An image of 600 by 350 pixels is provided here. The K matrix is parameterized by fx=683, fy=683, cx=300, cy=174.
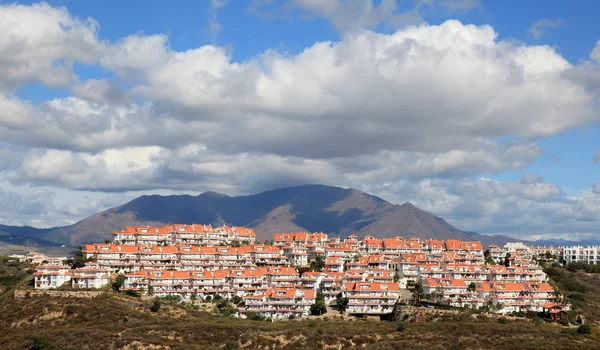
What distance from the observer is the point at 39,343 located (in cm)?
8988

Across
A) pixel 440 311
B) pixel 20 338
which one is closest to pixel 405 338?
pixel 440 311

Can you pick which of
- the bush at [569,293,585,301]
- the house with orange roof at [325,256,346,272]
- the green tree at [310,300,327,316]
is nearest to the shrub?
the green tree at [310,300,327,316]

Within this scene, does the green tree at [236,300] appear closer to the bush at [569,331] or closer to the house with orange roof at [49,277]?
the house with orange roof at [49,277]

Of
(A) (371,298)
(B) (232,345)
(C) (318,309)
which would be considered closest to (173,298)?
(C) (318,309)

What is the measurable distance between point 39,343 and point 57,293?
801 inches

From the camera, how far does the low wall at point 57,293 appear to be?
109 m

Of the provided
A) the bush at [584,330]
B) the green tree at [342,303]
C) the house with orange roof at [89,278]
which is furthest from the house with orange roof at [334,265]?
the bush at [584,330]

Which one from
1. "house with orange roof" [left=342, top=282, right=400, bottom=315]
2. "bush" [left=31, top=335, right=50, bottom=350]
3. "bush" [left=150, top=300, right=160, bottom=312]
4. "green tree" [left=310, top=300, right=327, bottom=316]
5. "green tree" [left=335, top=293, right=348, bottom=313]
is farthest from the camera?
"green tree" [left=335, top=293, right=348, bottom=313]

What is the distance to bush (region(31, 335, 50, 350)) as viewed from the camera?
89500mm

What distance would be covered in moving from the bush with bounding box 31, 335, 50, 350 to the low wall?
56.9ft

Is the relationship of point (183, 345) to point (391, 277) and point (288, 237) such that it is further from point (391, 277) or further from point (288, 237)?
point (288, 237)

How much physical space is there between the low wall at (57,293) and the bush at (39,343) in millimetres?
17344

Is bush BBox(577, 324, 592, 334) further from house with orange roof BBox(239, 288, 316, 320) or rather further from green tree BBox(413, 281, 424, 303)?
house with orange roof BBox(239, 288, 316, 320)

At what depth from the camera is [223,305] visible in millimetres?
115062
